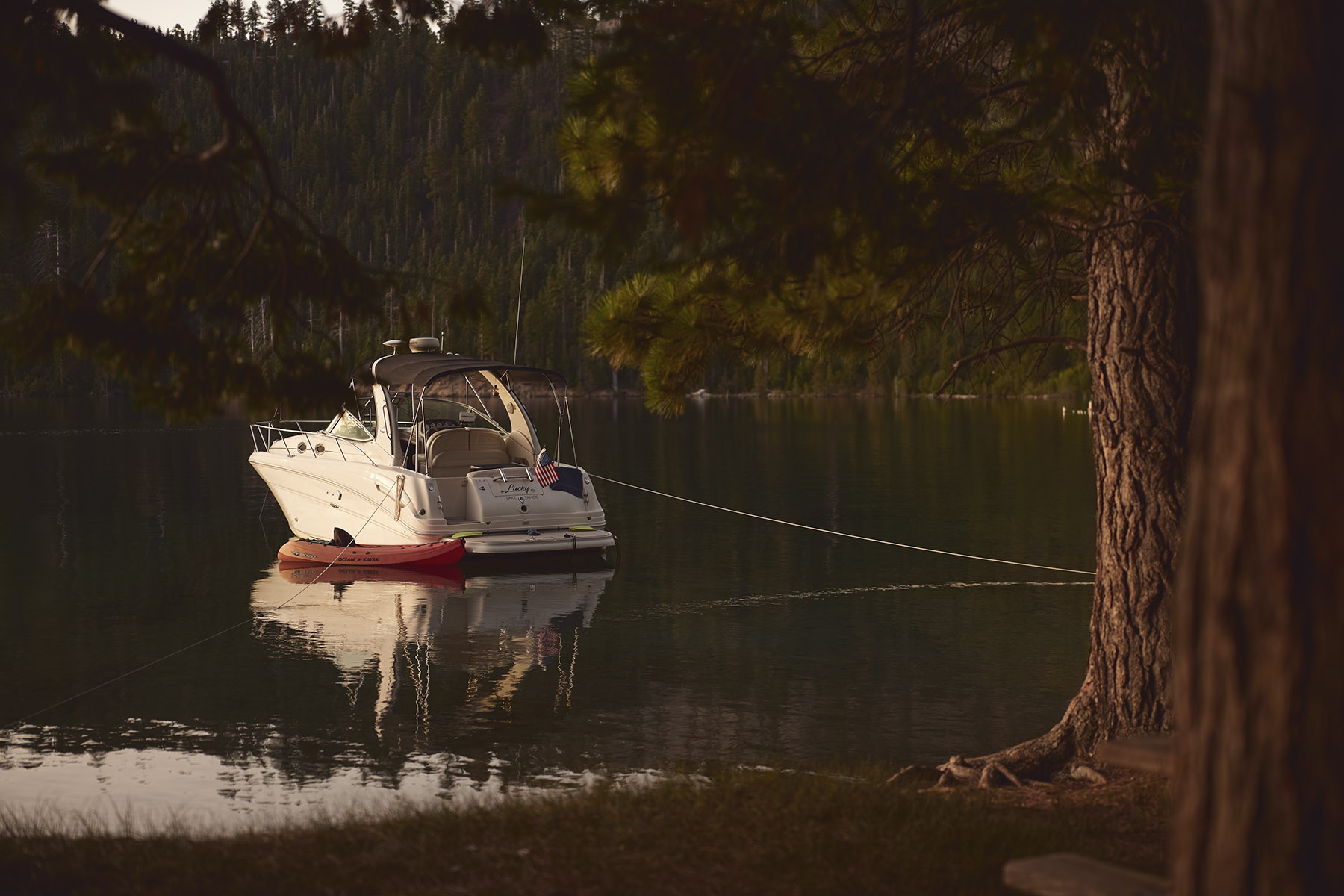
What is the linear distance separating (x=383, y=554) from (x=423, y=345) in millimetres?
3852

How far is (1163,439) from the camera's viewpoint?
8.07m

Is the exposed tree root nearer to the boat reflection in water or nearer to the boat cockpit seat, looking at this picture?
the boat reflection in water

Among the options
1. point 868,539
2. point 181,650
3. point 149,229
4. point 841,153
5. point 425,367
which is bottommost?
point 181,650

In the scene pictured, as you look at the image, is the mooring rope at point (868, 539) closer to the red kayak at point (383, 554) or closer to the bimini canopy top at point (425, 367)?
the bimini canopy top at point (425, 367)

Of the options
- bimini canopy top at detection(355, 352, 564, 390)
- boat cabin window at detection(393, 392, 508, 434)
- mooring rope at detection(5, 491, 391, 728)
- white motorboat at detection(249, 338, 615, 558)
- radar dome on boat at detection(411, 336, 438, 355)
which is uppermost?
radar dome on boat at detection(411, 336, 438, 355)

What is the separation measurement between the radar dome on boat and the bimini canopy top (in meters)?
0.16

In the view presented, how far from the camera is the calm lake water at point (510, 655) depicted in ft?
31.9

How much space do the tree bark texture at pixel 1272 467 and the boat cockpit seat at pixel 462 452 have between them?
17.1 m

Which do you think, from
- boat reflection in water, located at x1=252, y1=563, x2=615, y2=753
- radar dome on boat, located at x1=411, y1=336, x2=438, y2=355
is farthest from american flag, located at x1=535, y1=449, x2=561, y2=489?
radar dome on boat, located at x1=411, y1=336, x2=438, y2=355

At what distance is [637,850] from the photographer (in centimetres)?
567

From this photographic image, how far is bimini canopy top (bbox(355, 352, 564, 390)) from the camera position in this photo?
20.2m

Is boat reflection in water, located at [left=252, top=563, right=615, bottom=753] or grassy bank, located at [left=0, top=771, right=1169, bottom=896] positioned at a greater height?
grassy bank, located at [left=0, top=771, right=1169, bottom=896]

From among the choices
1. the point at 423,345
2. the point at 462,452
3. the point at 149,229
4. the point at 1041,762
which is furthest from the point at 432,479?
the point at 1041,762

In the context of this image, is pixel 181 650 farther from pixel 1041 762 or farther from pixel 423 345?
pixel 1041 762
